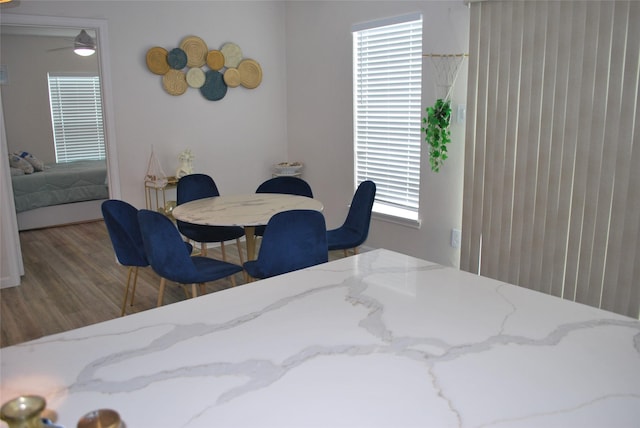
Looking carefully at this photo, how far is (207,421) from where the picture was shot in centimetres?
106

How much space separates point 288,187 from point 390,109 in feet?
3.68

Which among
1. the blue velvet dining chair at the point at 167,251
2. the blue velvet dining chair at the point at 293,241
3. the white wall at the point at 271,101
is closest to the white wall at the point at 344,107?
the white wall at the point at 271,101

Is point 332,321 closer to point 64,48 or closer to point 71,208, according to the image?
point 71,208

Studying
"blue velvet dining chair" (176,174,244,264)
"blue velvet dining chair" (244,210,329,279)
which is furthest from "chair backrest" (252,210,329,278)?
"blue velvet dining chair" (176,174,244,264)

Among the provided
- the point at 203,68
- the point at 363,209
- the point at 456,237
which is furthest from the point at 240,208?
the point at 203,68

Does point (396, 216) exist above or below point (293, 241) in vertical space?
below

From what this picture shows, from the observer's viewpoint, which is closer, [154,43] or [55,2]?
[55,2]

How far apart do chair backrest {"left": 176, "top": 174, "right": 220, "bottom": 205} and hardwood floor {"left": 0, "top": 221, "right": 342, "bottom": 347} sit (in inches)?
28.7

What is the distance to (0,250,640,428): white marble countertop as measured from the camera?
1.09 meters

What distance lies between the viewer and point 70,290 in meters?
4.48

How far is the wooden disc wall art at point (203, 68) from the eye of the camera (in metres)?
5.06

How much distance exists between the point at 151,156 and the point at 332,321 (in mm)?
4049

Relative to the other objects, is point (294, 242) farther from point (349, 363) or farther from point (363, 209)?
point (349, 363)

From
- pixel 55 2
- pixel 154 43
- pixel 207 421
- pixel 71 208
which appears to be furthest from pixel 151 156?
pixel 207 421
